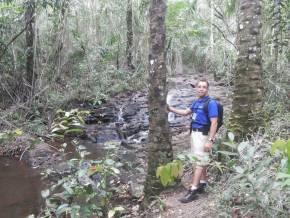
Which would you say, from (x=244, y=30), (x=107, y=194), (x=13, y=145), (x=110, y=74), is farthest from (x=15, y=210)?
(x=110, y=74)

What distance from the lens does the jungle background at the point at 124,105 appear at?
4.59 metres

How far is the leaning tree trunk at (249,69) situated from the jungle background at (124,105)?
0.05 feet

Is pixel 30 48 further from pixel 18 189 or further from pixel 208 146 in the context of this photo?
pixel 208 146

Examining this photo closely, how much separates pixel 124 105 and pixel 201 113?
9643 millimetres

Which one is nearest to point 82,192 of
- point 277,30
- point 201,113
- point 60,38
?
point 201,113

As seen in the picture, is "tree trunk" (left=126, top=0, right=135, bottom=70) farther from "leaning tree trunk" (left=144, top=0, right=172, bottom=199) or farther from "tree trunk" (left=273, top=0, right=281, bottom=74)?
"leaning tree trunk" (left=144, top=0, right=172, bottom=199)

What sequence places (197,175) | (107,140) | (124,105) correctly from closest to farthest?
(197,175)
(107,140)
(124,105)

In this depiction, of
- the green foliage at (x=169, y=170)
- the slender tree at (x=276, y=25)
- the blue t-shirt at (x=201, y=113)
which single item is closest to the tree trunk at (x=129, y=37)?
the slender tree at (x=276, y=25)

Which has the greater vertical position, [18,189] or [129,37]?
[129,37]

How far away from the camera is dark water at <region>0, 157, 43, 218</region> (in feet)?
22.3

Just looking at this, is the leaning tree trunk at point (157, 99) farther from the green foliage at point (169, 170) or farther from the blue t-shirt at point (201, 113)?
the green foliage at point (169, 170)

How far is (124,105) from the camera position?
595 inches

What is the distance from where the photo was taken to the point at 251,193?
136 inches

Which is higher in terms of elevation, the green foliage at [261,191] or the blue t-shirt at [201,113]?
the blue t-shirt at [201,113]
